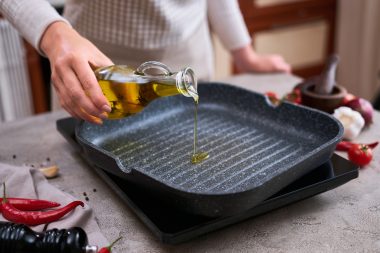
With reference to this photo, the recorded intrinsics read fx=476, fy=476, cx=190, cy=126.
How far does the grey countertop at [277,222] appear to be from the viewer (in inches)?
26.7

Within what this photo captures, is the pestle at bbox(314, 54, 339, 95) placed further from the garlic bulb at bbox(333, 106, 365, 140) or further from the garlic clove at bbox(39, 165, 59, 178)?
the garlic clove at bbox(39, 165, 59, 178)

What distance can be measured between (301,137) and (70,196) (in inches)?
17.2

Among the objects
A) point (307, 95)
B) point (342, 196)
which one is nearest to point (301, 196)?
point (342, 196)

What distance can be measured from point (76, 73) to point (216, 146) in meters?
0.28

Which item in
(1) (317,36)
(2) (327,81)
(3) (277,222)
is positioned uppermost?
(2) (327,81)

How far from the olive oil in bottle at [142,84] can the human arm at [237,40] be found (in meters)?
0.62

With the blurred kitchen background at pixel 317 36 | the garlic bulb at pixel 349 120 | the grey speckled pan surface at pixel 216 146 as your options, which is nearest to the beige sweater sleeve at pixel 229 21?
the grey speckled pan surface at pixel 216 146

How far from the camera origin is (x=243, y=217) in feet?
2.26

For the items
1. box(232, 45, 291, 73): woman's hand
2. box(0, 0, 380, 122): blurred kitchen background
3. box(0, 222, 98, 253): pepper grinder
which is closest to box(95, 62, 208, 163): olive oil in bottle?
box(0, 222, 98, 253): pepper grinder

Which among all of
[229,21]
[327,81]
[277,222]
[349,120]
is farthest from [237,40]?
[277,222]

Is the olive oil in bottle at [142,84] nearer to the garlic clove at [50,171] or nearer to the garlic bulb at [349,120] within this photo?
the garlic clove at [50,171]

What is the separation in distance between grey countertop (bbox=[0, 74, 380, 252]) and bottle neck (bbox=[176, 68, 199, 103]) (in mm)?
214

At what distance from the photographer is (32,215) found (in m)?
0.72

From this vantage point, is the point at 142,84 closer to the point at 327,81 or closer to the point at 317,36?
the point at 327,81
